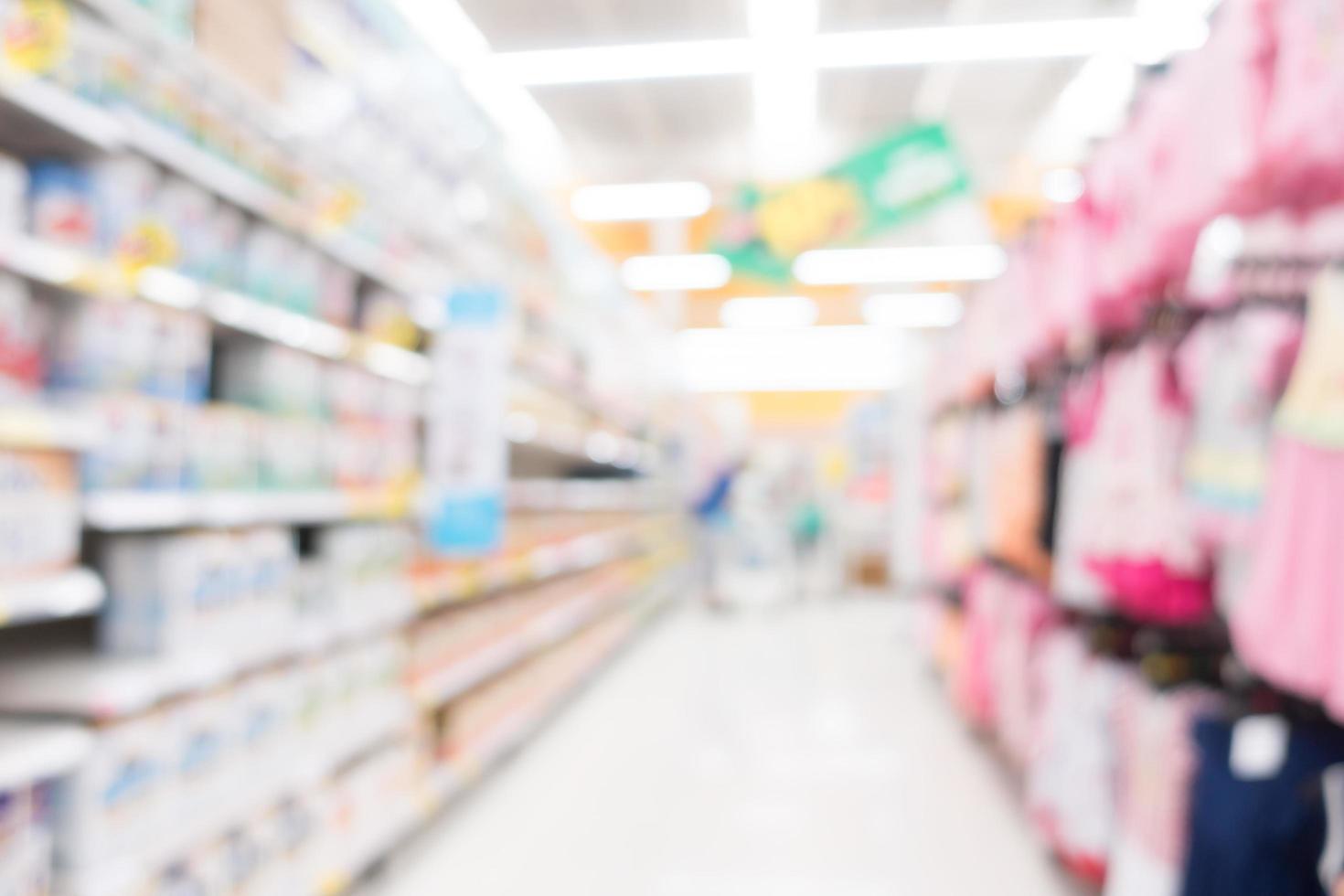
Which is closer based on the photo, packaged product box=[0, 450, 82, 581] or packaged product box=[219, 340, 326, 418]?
packaged product box=[0, 450, 82, 581]

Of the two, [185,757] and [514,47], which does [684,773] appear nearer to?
[185,757]

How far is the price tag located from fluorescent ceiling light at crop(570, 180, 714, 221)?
24.6ft

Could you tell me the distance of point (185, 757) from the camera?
1940 mm

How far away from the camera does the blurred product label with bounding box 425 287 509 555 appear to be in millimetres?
3145

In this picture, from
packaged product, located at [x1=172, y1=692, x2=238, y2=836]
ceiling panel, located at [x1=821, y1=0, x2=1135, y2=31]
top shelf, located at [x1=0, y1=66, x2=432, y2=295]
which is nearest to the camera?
top shelf, located at [x1=0, y1=66, x2=432, y2=295]

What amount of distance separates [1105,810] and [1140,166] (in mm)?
1659

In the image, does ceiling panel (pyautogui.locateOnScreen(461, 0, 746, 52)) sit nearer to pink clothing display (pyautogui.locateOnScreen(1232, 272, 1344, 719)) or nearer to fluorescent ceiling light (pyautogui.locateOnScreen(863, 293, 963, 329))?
pink clothing display (pyautogui.locateOnScreen(1232, 272, 1344, 719))

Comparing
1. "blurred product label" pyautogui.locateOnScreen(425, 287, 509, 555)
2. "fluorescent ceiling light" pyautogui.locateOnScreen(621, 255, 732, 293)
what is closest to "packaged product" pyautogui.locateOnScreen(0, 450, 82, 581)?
"blurred product label" pyautogui.locateOnScreen(425, 287, 509, 555)

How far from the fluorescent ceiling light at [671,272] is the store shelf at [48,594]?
9.00 meters

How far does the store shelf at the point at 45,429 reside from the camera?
143cm

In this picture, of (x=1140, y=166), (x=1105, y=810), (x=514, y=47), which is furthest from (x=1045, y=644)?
(x=514, y=47)

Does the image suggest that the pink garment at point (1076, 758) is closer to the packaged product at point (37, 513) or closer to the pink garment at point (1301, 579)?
the pink garment at point (1301, 579)

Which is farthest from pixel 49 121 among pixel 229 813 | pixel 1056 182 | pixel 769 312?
pixel 769 312

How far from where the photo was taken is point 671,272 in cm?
1094
